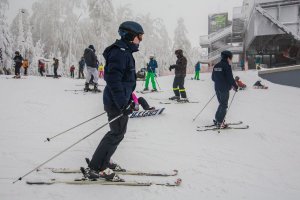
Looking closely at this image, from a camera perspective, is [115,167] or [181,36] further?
[181,36]

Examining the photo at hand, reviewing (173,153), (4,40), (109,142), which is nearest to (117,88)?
(109,142)

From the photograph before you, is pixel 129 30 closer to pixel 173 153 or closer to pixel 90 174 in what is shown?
pixel 90 174

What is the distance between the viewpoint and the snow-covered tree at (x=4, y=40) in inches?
1282

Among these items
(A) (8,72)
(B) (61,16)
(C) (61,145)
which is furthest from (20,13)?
(C) (61,145)

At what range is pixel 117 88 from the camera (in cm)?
362

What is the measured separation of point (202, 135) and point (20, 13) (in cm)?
4013

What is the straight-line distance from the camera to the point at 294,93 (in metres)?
16.0

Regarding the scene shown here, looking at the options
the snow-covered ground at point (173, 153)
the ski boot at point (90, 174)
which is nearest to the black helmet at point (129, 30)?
the ski boot at point (90, 174)

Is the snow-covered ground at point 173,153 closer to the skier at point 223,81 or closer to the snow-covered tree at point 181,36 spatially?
the skier at point 223,81

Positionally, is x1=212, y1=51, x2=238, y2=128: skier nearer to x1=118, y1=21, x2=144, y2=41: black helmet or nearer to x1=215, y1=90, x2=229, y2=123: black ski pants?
x1=215, y1=90, x2=229, y2=123: black ski pants

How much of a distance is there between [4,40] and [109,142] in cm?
3402

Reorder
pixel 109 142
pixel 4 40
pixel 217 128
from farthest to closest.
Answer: pixel 4 40 → pixel 217 128 → pixel 109 142

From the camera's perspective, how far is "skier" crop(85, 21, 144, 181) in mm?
3641

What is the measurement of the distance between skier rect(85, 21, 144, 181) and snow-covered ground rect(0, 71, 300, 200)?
309 millimetres
